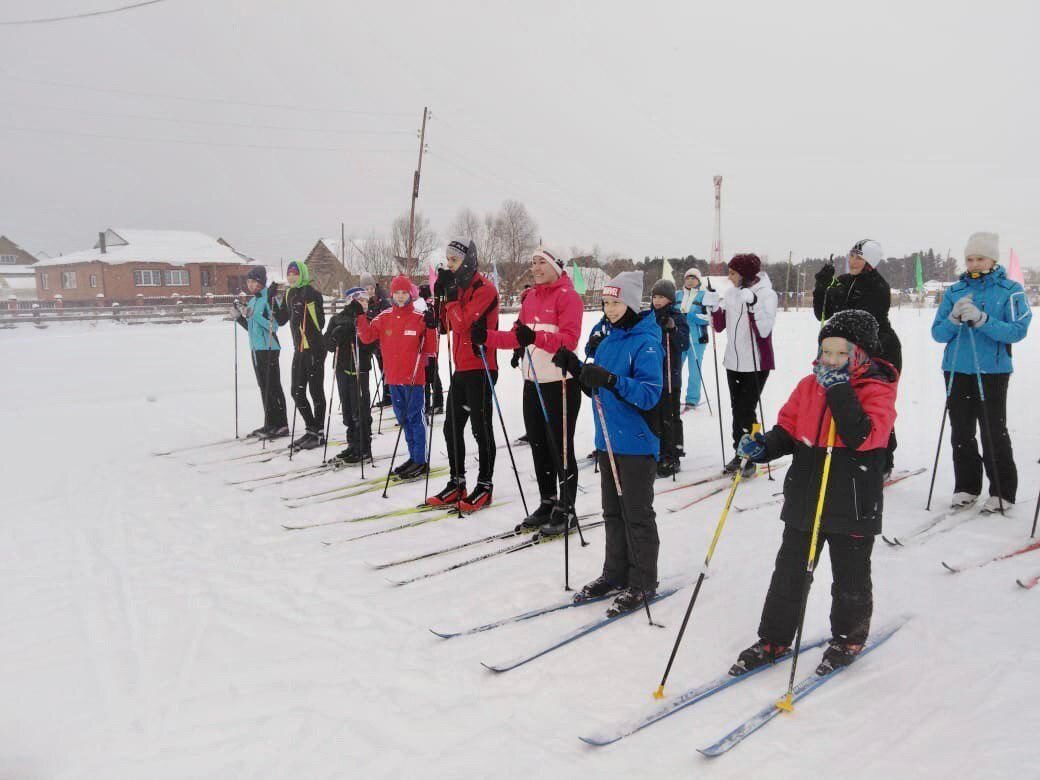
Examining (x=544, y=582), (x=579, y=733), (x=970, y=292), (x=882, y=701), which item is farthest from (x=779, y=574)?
(x=970, y=292)

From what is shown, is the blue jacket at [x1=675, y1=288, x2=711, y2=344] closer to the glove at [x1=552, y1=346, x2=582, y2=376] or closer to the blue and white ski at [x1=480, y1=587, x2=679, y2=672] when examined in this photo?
the glove at [x1=552, y1=346, x2=582, y2=376]

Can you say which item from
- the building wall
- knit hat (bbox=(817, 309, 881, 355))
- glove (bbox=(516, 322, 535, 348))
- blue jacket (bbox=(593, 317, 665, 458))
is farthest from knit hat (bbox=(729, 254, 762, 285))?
the building wall

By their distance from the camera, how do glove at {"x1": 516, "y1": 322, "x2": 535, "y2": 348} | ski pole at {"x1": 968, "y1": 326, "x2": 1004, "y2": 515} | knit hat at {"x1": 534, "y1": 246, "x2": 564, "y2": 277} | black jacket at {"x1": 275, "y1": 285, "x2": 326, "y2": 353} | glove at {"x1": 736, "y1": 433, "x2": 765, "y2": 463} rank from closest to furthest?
1. glove at {"x1": 736, "y1": 433, "x2": 765, "y2": 463}
2. glove at {"x1": 516, "y1": 322, "x2": 535, "y2": 348}
3. knit hat at {"x1": 534, "y1": 246, "x2": 564, "y2": 277}
4. ski pole at {"x1": 968, "y1": 326, "x2": 1004, "y2": 515}
5. black jacket at {"x1": 275, "y1": 285, "x2": 326, "y2": 353}

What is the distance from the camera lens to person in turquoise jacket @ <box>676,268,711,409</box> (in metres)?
8.51

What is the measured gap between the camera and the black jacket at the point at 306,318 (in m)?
7.49

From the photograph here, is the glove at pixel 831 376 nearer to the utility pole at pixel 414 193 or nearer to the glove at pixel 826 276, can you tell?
the glove at pixel 826 276

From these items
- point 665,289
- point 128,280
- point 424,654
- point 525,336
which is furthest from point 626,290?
point 128,280

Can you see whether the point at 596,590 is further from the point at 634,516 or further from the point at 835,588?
the point at 835,588

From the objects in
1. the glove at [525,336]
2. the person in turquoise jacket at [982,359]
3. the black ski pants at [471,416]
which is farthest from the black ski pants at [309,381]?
the person in turquoise jacket at [982,359]

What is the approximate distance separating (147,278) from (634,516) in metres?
42.3

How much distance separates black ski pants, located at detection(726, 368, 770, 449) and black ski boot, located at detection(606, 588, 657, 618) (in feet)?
8.35

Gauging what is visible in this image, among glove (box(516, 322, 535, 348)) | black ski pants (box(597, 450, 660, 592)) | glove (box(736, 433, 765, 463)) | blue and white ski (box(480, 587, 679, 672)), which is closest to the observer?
glove (box(736, 433, 765, 463))

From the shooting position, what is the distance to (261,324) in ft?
25.8

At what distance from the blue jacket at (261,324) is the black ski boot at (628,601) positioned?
19.0ft
